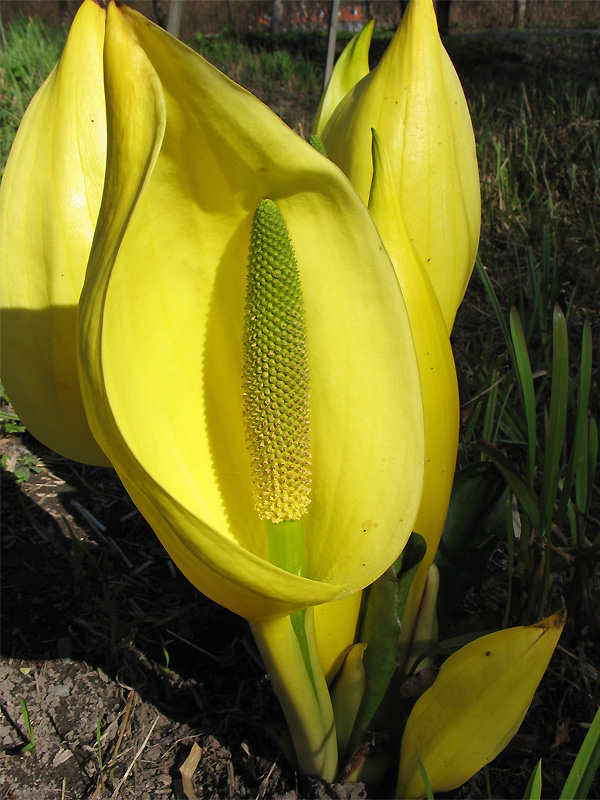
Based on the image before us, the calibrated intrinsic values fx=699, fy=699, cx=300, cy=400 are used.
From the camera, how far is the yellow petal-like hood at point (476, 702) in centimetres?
52

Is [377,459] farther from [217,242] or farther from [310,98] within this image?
[310,98]

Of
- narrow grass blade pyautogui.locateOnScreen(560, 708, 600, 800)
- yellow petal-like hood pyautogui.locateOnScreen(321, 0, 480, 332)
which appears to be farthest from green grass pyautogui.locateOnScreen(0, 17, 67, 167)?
narrow grass blade pyautogui.locateOnScreen(560, 708, 600, 800)

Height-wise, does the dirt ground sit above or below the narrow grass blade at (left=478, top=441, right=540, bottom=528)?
below

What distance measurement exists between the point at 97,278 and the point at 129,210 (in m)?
0.04

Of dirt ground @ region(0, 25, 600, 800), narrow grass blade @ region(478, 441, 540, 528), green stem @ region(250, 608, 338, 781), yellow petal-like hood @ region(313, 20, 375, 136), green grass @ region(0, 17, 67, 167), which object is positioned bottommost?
dirt ground @ region(0, 25, 600, 800)

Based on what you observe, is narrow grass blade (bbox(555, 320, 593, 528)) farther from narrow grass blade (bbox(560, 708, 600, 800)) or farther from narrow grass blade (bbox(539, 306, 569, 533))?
narrow grass blade (bbox(560, 708, 600, 800))

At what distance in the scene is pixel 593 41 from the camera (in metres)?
5.00

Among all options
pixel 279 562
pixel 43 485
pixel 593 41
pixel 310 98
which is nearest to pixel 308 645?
pixel 279 562

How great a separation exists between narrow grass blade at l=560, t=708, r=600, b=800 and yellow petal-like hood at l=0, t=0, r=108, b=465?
50cm

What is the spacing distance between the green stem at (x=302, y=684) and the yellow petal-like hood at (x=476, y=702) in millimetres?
77

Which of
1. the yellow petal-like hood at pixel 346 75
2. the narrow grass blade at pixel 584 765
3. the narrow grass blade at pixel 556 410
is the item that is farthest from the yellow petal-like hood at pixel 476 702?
the yellow petal-like hood at pixel 346 75

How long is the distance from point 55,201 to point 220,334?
18cm

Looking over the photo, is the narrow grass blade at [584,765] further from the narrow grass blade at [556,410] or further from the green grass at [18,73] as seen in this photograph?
the green grass at [18,73]

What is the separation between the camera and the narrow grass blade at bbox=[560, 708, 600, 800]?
0.49 m
